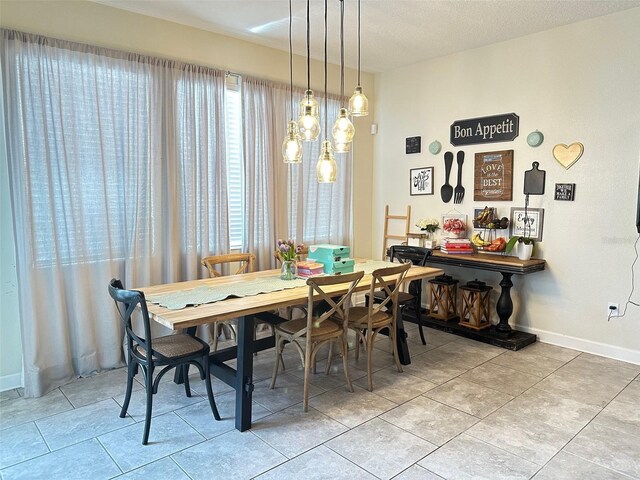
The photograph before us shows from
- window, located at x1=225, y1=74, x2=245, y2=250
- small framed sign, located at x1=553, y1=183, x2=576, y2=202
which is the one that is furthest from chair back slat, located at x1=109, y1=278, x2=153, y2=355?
small framed sign, located at x1=553, y1=183, x2=576, y2=202

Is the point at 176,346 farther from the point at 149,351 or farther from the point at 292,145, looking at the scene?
the point at 292,145

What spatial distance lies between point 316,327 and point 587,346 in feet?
8.26

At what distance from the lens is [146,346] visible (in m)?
2.38

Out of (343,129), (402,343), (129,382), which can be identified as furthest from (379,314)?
(129,382)

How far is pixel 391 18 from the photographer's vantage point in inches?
139

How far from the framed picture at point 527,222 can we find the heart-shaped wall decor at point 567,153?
1.46ft

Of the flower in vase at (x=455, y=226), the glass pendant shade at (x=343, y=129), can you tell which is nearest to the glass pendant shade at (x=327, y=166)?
the glass pendant shade at (x=343, y=129)

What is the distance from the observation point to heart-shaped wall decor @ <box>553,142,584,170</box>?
3710mm

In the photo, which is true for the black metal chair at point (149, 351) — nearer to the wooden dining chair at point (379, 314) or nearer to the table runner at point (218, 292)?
the table runner at point (218, 292)

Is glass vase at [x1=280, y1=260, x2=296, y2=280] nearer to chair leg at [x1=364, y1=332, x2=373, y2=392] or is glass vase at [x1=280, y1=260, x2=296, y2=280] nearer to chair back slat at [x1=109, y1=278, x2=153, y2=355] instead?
chair leg at [x1=364, y1=332, x2=373, y2=392]

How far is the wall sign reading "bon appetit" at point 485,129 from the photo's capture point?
4.13m

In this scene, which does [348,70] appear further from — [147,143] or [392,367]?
[392,367]

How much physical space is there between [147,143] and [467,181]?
3047 mm

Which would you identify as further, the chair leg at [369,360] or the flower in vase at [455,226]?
the flower in vase at [455,226]
